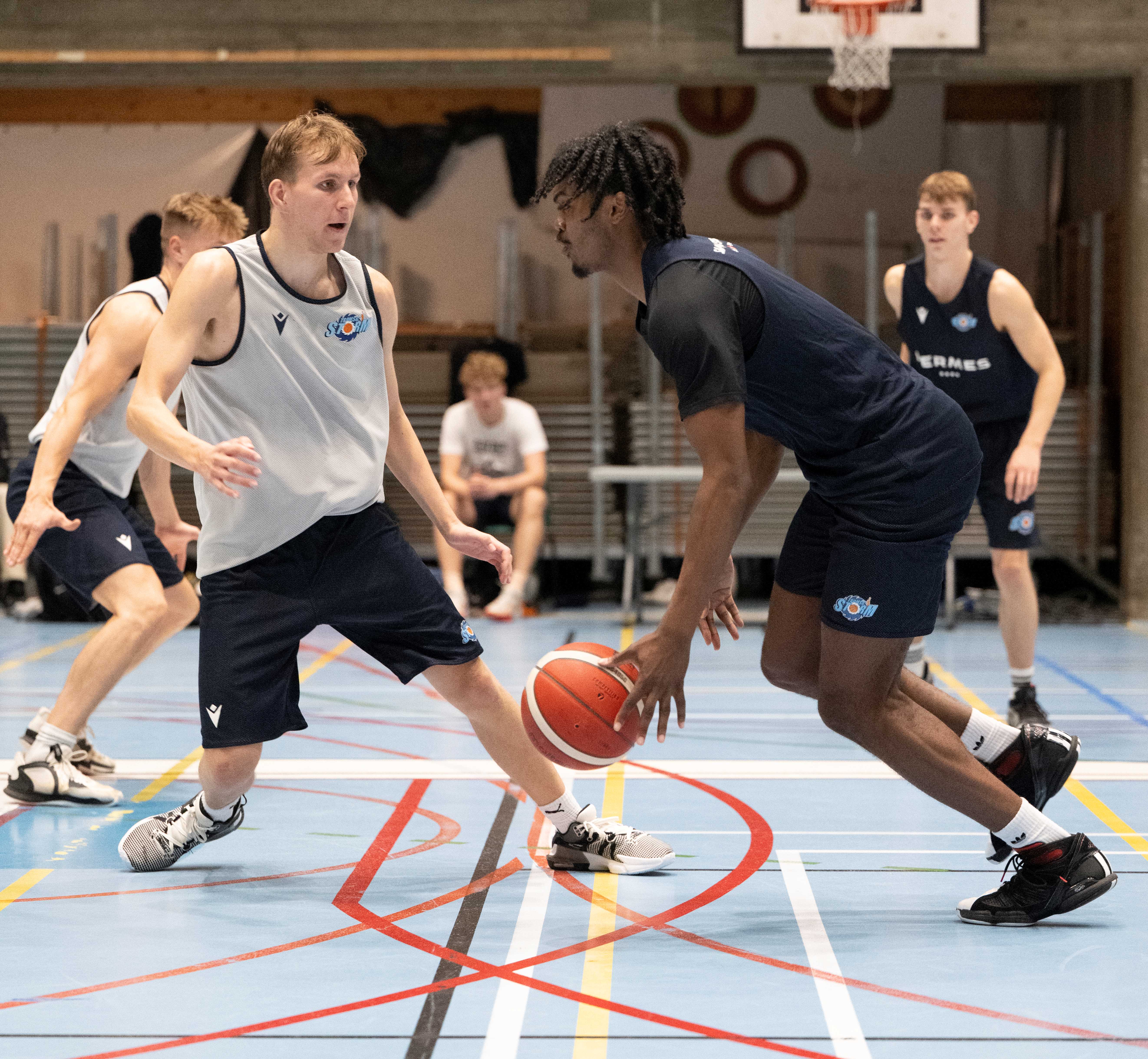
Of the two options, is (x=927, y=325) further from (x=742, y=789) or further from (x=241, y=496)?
(x=241, y=496)

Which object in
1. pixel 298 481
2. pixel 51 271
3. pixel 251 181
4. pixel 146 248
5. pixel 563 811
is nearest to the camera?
pixel 298 481

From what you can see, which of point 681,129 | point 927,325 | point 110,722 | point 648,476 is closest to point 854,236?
point 681,129

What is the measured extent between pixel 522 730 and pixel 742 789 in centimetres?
123

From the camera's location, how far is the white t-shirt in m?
9.46

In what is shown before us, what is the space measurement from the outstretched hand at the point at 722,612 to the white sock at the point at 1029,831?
0.72 meters

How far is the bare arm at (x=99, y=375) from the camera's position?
13.0 feet

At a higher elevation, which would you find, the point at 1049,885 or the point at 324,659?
the point at 1049,885

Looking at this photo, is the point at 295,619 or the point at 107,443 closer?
the point at 295,619

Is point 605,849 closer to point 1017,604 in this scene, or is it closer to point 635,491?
point 1017,604

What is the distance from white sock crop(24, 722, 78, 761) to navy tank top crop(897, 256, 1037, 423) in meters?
3.45

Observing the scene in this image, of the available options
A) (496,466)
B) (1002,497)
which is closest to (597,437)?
(496,466)

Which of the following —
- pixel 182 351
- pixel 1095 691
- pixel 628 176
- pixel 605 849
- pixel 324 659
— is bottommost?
pixel 324 659

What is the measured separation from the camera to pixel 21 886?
343cm

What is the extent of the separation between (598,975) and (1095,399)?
28.5 ft
